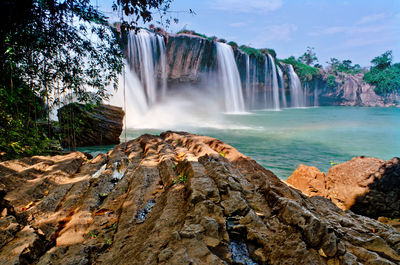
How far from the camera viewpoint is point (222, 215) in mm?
1708

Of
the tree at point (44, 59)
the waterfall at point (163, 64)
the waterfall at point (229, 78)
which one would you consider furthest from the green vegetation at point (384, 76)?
the tree at point (44, 59)

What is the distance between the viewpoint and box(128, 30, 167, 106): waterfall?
19.2 meters

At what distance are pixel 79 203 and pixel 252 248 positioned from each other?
1.77 m

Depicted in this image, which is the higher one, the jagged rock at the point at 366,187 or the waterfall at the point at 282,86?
the waterfall at the point at 282,86

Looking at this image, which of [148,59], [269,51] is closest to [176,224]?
[148,59]

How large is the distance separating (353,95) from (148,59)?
41.9 meters

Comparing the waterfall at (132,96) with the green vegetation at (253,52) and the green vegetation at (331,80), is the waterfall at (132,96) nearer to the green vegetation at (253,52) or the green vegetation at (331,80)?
the green vegetation at (253,52)

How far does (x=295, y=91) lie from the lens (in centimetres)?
3606

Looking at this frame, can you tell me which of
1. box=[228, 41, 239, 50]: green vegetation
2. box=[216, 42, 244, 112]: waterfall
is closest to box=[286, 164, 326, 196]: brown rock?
box=[216, 42, 244, 112]: waterfall

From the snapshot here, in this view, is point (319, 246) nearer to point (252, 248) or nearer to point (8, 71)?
point (252, 248)

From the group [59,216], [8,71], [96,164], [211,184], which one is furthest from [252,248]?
[8,71]

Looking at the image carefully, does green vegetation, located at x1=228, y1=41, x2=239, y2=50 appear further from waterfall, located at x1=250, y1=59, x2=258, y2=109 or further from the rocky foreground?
the rocky foreground

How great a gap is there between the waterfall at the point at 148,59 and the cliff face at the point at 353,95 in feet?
110

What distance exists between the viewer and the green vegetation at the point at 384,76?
42.0m
